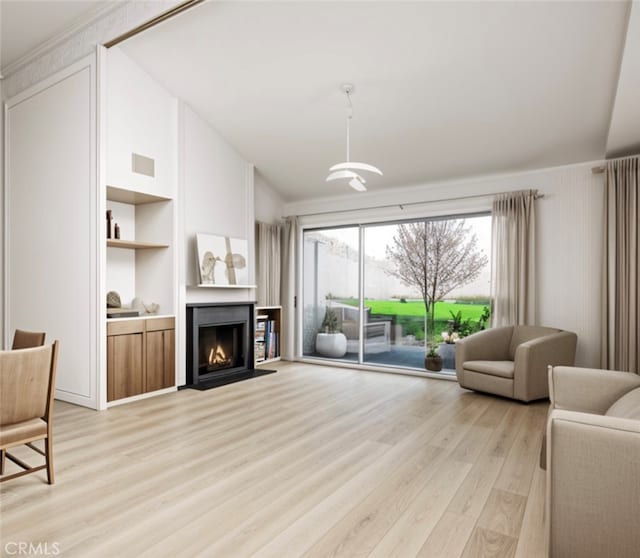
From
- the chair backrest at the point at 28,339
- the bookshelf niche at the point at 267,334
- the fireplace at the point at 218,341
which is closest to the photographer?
the chair backrest at the point at 28,339

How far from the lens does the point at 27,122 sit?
472cm

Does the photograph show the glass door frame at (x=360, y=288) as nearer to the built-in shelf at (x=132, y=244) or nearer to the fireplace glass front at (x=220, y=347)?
the fireplace glass front at (x=220, y=347)

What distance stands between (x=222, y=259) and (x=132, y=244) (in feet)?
3.74

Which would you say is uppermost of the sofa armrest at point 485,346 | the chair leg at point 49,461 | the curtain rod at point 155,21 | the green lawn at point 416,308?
the curtain rod at point 155,21

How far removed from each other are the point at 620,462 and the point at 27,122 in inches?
234

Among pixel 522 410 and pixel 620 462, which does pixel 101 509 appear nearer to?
pixel 620 462

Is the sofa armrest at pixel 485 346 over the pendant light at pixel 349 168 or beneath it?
beneath

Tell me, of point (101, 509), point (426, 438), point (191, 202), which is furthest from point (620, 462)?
point (191, 202)

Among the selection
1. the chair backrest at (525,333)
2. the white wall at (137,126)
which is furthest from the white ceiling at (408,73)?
the chair backrest at (525,333)

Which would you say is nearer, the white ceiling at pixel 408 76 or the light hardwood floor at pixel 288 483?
the light hardwood floor at pixel 288 483

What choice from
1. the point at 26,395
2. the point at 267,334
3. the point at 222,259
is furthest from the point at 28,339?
the point at 267,334

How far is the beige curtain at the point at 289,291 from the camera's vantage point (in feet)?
22.4

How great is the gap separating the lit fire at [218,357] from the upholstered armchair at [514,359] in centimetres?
295

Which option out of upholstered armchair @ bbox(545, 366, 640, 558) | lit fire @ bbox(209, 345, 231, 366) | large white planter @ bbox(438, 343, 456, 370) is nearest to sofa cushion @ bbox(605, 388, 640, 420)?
upholstered armchair @ bbox(545, 366, 640, 558)
